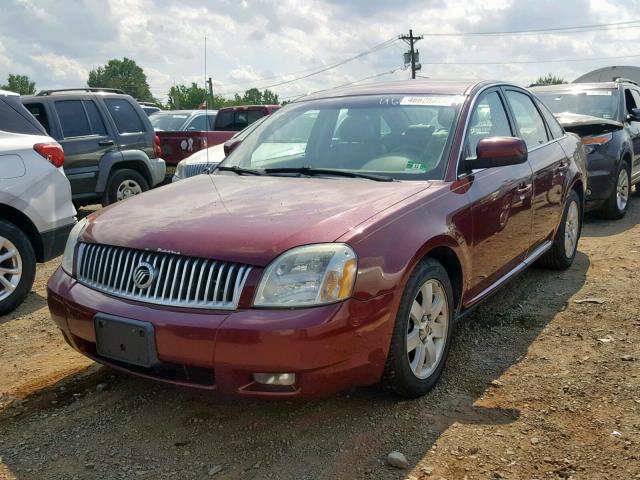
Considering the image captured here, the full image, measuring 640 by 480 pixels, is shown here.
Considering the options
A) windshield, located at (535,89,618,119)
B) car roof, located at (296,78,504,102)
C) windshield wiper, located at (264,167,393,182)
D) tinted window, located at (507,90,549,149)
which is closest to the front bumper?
windshield wiper, located at (264,167,393,182)

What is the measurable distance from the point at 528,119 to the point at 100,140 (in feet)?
19.3

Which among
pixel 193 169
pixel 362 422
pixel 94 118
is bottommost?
pixel 362 422

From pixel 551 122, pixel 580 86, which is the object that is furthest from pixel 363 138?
pixel 580 86

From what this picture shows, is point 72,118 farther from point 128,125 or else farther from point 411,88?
point 411,88

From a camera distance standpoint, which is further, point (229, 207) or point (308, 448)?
point (229, 207)

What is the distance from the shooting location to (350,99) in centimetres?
436

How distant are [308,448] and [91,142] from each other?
6.78m

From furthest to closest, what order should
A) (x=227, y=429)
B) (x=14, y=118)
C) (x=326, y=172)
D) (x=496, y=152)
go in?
(x=14, y=118) < (x=326, y=172) < (x=496, y=152) < (x=227, y=429)

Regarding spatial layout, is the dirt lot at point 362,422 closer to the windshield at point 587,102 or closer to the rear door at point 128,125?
the windshield at point 587,102

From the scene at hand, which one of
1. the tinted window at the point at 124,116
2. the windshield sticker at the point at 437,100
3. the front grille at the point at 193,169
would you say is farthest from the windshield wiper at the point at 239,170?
the tinted window at the point at 124,116

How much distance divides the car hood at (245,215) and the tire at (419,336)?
41cm

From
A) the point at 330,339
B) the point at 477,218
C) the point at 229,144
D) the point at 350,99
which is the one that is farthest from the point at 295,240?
the point at 229,144

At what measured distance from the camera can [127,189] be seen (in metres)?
9.07

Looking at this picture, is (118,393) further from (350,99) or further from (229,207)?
(350,99)
